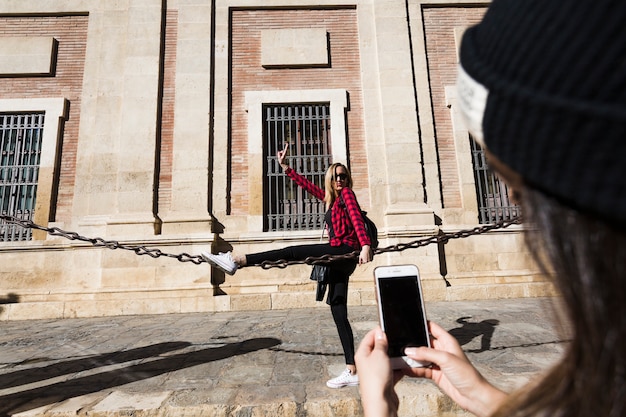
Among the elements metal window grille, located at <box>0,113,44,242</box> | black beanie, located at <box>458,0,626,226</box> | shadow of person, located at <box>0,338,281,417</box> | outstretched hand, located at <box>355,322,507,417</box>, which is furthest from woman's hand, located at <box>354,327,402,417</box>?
metal window grille, located at <box>0,113,44,242</box>

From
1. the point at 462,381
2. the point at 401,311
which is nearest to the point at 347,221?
the point at 401,311

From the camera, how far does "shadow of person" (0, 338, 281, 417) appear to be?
2506 millimetres

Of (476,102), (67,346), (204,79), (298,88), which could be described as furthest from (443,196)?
(476,102)

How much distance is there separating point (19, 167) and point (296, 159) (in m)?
5.99

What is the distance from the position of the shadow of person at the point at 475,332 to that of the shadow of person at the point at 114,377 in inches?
80.7

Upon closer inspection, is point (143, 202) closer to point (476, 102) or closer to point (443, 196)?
point (443, 196)

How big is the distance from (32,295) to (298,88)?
6806 mm

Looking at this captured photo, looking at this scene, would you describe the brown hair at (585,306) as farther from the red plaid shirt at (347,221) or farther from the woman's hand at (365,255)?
the red plaid shirt at (347,221)

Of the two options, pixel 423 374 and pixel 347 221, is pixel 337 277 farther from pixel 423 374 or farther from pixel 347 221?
pixel 423 374

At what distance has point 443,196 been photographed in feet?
25.8

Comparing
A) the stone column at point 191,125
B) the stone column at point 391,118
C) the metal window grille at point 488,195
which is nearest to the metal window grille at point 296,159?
the stone column at point 391,118

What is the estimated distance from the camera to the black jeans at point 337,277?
308cm

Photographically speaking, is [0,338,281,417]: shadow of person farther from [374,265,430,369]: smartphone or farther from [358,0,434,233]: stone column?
[358,0,434,233]: stone column

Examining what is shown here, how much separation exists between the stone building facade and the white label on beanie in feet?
20.6
